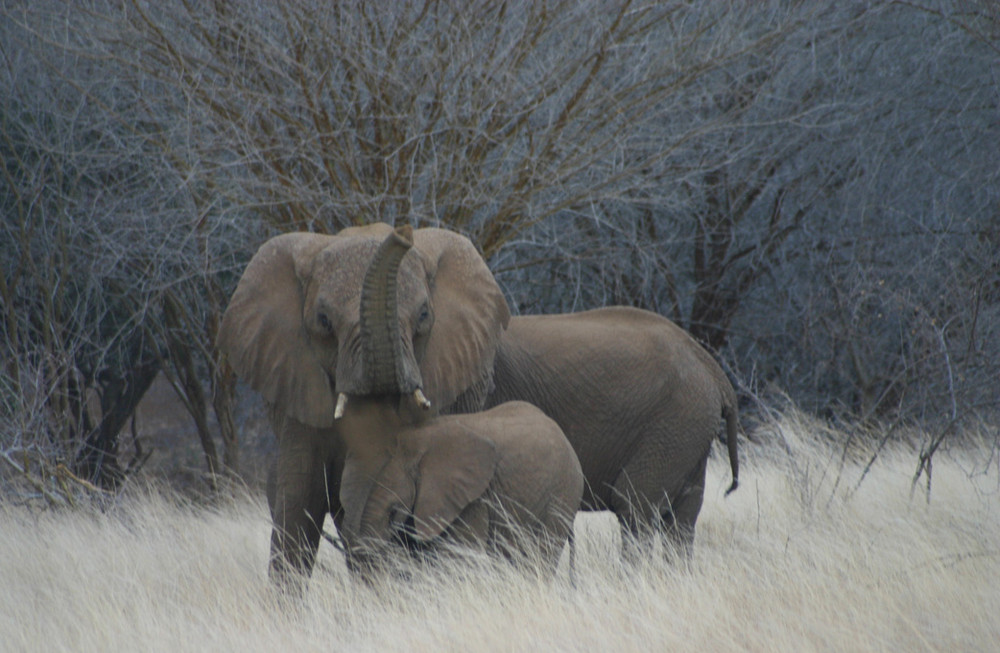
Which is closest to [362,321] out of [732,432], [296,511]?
[296,511]

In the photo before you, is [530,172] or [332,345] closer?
[332,345]

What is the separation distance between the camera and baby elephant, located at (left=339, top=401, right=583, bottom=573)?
4.96 metres

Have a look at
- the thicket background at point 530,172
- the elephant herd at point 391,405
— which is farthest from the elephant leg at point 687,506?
the elephant herd at point 391,405

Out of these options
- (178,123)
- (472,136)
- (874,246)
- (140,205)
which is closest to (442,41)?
(472,136)

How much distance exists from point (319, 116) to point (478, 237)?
4.64 ft

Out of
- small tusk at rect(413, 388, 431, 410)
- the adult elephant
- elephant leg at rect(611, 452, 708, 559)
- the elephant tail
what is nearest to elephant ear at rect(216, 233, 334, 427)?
small tusk at rect(413, 388, 431, 410)

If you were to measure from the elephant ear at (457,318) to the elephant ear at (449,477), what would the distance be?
28cm

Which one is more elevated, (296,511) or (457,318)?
(457,318)

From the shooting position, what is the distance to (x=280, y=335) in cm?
528

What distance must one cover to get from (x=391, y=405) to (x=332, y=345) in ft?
1.22

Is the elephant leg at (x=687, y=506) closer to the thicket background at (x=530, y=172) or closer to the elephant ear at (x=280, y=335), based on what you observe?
the thicket background at (x=530, y=172)

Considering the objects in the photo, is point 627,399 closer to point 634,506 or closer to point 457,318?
point 634,506

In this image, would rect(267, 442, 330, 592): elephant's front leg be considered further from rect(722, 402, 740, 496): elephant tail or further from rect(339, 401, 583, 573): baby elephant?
rect(722, 402, 740, 496): elephant tail

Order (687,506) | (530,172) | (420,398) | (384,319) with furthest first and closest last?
(530,172) < (687,506) < (420,398) < (384,319)
